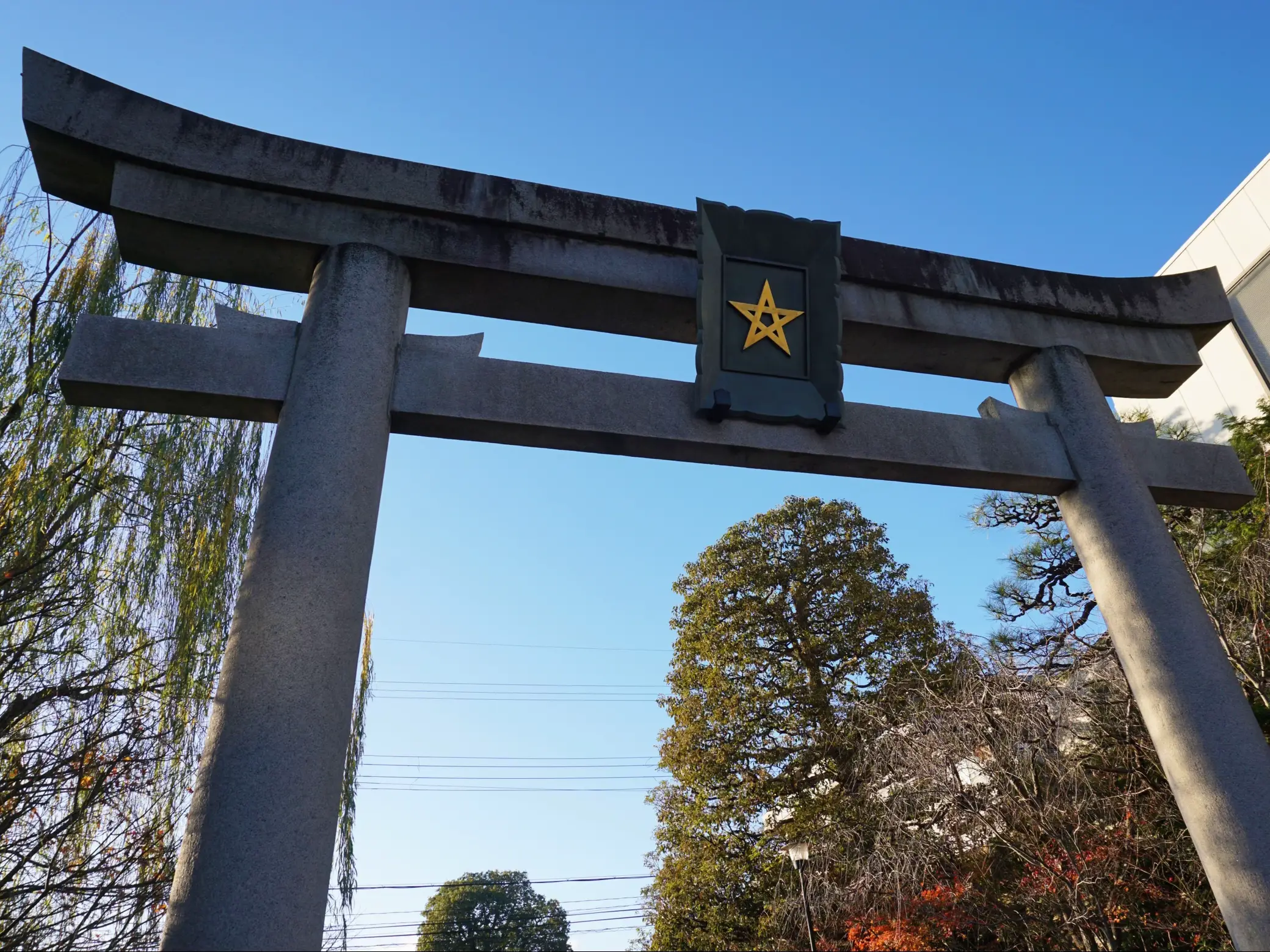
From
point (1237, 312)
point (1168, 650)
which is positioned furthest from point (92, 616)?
point (1237, 312)

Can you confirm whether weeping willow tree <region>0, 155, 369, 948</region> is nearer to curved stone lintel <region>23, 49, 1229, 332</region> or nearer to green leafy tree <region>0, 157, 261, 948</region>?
green leafy tree <region>0, 157, 261, 948</region>

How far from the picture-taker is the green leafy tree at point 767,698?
12883mm

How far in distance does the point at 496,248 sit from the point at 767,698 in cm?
1104

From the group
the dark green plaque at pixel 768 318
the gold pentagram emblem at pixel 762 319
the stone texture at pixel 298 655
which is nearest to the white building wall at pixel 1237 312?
the dark green plaque at pixel 768 318

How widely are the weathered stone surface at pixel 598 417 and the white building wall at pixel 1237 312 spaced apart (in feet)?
30.5

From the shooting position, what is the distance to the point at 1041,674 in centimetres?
740

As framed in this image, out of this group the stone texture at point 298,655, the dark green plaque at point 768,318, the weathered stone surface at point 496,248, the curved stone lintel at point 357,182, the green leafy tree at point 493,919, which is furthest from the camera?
the green leafy tree at point 493,919

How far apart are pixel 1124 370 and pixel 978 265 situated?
1295mm

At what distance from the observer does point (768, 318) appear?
15.3 feet

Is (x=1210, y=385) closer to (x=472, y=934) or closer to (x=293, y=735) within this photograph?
(x=293, y=735)

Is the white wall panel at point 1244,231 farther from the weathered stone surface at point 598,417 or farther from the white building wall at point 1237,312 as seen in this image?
the weathered stone surface at point 598,417

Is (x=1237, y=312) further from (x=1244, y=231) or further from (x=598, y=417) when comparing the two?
(x=598, y=417)

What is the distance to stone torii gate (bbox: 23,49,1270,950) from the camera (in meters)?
3.10

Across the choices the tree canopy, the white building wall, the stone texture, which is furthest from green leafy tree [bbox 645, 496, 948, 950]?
the stone texture
